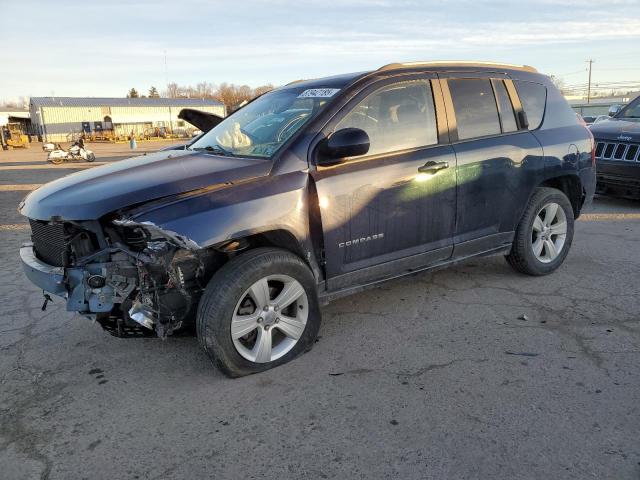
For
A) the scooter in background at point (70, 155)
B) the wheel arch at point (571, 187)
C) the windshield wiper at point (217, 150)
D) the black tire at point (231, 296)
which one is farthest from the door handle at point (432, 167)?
the scooter in background at point (70, 155)

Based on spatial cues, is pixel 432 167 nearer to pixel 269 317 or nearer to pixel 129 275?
pixel 269 317

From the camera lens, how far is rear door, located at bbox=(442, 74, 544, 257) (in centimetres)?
400

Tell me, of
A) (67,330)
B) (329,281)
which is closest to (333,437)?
(329,281)

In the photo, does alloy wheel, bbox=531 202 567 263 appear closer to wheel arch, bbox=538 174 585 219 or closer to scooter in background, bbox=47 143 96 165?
wheel arch, bbox=538 174 585 219

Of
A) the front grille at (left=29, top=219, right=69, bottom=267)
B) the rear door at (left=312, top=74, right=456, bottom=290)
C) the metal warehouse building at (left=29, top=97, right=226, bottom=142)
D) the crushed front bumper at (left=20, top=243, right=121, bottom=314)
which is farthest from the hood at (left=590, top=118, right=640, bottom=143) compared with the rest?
the metal warehouse building at (left=29, top=97, right=226, bottom=142)

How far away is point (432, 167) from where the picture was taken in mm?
3754

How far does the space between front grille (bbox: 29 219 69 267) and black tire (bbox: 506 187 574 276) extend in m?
3.65

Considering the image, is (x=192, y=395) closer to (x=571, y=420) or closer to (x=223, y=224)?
(x=223, y=224)

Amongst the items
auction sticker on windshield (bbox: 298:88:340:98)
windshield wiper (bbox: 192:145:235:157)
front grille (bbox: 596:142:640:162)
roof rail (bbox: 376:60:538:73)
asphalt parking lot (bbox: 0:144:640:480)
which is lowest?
asphalt parking lot (bbox: 0:144:640:480)

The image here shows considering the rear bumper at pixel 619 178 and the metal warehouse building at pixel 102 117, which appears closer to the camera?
the rear bumper at pixel 619 178

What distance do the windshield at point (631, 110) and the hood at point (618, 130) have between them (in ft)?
1.13

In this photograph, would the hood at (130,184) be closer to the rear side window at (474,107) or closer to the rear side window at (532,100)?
the rear side window at (474,107)

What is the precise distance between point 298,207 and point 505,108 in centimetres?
230

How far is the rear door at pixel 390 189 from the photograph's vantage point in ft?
11.2
